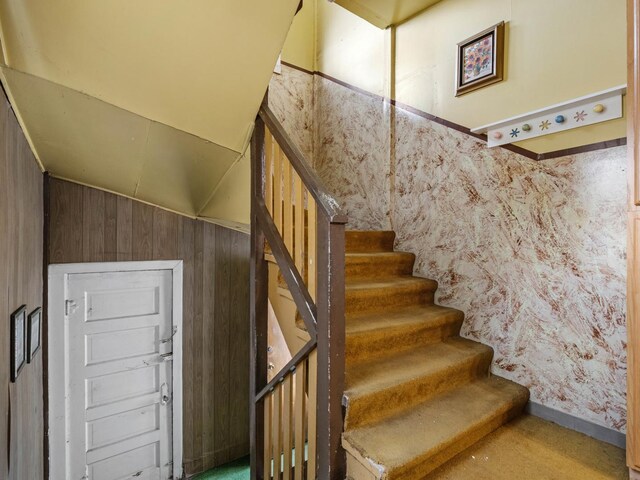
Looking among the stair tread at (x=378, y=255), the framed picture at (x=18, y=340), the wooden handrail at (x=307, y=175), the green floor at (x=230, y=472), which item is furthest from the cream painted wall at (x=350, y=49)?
the green floor at (x=230, y=472)

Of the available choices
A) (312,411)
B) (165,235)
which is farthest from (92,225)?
(312,411)

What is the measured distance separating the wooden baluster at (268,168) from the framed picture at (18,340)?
1.24 m

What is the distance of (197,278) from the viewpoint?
3.09 m

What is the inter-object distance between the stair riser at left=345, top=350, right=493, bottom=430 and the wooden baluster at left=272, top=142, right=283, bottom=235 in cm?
95

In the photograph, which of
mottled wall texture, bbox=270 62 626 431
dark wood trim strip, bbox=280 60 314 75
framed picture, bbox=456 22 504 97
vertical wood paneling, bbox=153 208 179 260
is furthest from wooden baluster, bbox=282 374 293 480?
dark wood trim strip, bbox=280 60 314 75

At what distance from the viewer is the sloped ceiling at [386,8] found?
2580 mm

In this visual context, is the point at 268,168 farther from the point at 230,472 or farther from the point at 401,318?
the point at 230,472

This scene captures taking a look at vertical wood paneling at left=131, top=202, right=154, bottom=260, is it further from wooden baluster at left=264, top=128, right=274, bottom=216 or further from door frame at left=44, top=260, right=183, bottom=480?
wooden baluster at left=264, top=128, right=274, bottom=216

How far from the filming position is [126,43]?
4.29 ft

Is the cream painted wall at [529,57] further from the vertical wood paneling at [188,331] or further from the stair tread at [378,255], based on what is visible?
the vertical wood paneling at [188,331]

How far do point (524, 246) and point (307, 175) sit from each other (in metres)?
1.33

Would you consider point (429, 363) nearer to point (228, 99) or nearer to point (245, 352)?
point (228, 99)

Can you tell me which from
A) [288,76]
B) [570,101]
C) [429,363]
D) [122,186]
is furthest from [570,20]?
[122,186]

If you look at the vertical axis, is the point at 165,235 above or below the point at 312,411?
above
